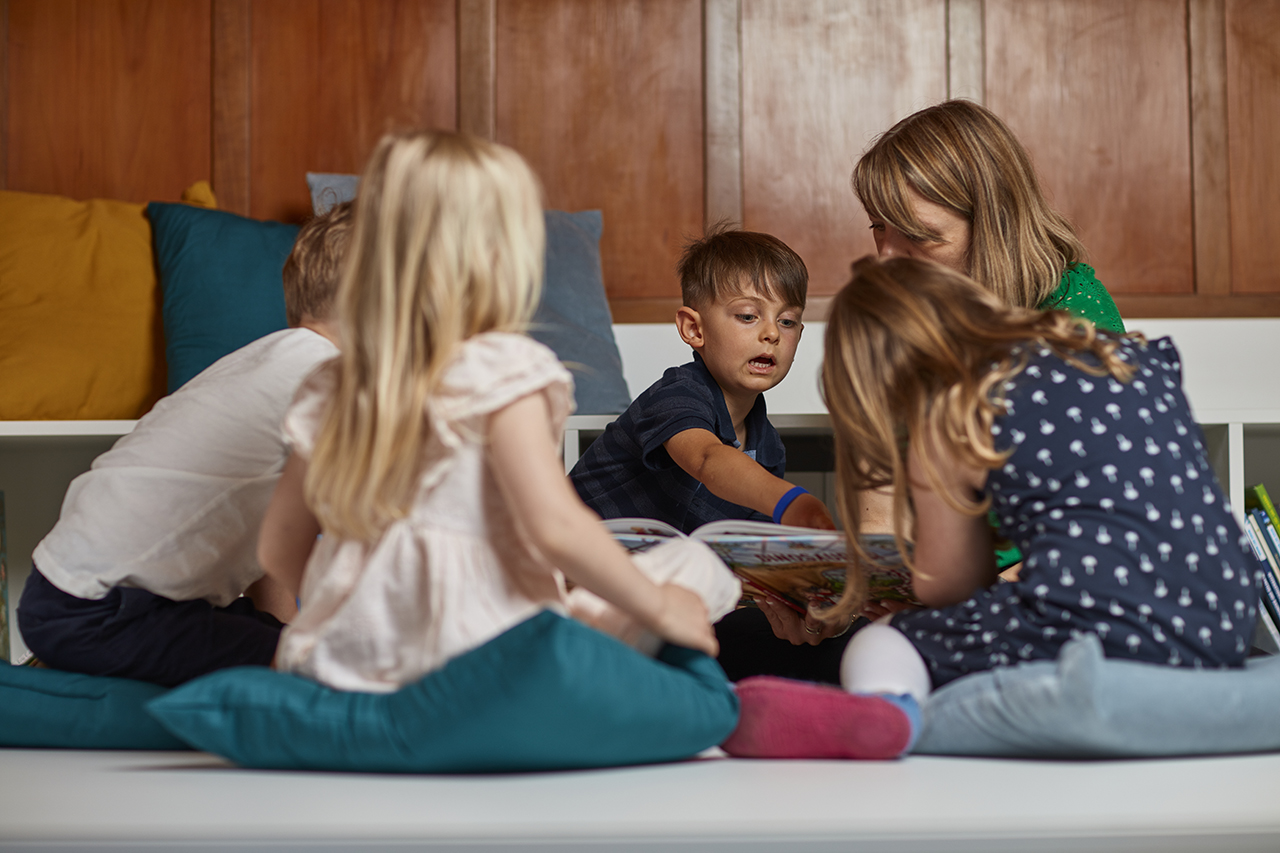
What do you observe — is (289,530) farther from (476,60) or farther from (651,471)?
(476,60)

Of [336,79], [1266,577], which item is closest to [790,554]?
[1266,577]

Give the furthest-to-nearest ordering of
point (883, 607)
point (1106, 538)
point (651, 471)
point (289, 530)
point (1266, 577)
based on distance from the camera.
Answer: point (1266, 577) → point (651, 471) → point (883, 607) → point (289, 530) → point (1106, 538)

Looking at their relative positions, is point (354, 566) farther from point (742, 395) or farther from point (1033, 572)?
point (742, 395)

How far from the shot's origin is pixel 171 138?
97.1 inches

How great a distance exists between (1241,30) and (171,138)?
2468 millimetres

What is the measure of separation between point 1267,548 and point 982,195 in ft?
2.52

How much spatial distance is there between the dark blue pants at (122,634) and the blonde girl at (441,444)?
357mm

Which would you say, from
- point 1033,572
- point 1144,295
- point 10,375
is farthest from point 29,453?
point 1144,295

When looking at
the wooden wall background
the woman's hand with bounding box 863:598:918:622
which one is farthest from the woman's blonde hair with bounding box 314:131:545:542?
the wooden wall background

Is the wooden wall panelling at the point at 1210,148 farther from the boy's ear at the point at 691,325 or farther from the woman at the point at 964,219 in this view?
the boy's ear at the point at 691,325

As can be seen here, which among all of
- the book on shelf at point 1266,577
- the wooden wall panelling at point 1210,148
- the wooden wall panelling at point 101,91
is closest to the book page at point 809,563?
the book on shelf at point 1266,577

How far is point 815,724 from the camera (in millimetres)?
848

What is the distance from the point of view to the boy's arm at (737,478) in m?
1.19

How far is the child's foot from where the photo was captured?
84 cm
